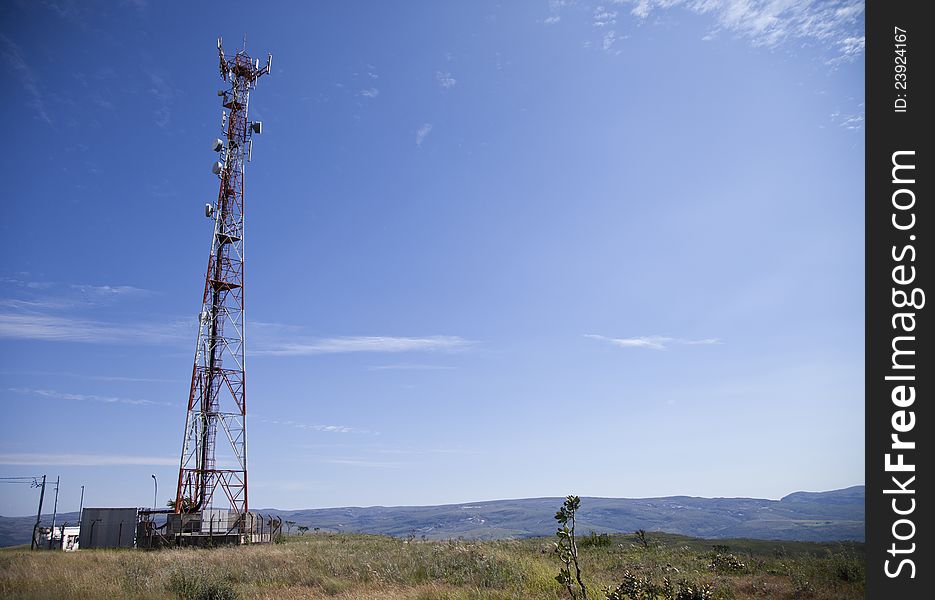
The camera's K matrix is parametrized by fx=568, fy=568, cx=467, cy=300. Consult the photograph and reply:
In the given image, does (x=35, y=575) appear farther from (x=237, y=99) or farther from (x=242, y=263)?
(x=237, y=99)

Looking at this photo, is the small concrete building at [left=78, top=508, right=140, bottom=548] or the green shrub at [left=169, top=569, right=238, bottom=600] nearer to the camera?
the green shrub at [left=169, top=569, right=238, bottom=600]

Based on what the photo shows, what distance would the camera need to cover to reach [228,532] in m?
32.9

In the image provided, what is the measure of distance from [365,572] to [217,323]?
23253 millimetres
